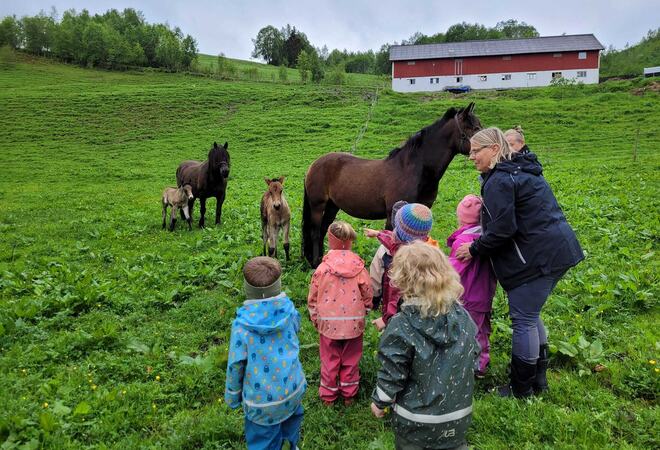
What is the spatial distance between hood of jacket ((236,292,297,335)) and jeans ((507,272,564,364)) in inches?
77.8

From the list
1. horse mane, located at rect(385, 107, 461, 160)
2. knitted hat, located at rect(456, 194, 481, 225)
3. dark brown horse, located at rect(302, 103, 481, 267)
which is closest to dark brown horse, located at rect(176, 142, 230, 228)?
dark brown horse, located at rect(302, 103, 481, 267)

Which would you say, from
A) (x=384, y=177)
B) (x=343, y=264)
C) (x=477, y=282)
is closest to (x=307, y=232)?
(x=384, y=177)

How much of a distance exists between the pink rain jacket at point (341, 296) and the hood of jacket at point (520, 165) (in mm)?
1510

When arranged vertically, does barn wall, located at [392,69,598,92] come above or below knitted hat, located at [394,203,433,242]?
above

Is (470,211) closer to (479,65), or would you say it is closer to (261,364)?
(261,364)

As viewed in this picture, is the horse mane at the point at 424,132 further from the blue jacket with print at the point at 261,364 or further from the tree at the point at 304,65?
the tree at the point at 304,65

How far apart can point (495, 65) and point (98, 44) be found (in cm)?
5916

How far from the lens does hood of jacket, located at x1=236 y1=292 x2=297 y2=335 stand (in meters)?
2.94

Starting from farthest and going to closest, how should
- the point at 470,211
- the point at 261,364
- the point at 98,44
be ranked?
the point at 98,44
the point at 470,211
the point at 261,364

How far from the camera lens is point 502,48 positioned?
183 ft

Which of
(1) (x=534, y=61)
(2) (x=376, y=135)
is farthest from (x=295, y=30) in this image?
(2) (x=376, y=135)

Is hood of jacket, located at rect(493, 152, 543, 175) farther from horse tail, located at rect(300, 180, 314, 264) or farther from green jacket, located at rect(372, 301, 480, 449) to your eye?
horse tail, located at rect(300, 180, 314, 264)

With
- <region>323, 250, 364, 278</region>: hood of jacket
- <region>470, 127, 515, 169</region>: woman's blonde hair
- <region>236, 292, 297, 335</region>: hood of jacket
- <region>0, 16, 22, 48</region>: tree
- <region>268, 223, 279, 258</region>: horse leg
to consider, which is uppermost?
<region>0, 16, 22, 48</region>: tree

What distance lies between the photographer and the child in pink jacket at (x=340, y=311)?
150 inches
